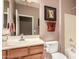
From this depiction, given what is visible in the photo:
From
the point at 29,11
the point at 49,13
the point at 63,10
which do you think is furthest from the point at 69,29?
the point at 29,11

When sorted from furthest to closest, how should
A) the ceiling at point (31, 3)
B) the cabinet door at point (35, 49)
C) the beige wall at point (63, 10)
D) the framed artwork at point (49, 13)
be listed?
the beige wall at point (63, 10) < the framed artwork at point (49, 13) < the ceiling at point (31, 3) < the cabinet door at point (35, 49)

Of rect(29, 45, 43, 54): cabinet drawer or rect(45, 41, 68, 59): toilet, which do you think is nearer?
rect(29, 45, 43, 54): cabinet drawer

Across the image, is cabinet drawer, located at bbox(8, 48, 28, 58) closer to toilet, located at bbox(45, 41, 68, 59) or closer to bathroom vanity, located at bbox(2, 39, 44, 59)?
bathroom vanity, located at bbox(2, 39, 44, 59)

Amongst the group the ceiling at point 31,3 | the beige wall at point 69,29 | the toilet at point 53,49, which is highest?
the ceiling at point 31,3

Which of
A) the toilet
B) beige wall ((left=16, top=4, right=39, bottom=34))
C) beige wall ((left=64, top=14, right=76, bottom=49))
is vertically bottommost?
the toilet

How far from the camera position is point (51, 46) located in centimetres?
299

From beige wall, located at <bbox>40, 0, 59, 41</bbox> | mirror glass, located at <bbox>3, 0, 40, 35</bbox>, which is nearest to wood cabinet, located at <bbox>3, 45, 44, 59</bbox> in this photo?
mirror glass, located at <bbox>3, 0, 40, 35</bbox>

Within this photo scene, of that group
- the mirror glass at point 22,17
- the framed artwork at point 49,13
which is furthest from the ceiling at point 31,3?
the framed artwork at point 49,13

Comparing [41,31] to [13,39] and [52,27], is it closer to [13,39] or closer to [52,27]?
[52,27]

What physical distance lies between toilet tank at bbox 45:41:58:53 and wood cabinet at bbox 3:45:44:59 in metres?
0.42

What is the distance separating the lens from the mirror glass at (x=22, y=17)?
7.50ft

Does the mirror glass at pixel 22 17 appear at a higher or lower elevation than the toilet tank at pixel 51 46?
higher

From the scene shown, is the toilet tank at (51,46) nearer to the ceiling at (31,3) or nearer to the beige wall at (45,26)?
the beige wall at (45,26)

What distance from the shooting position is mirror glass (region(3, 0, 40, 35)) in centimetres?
229
